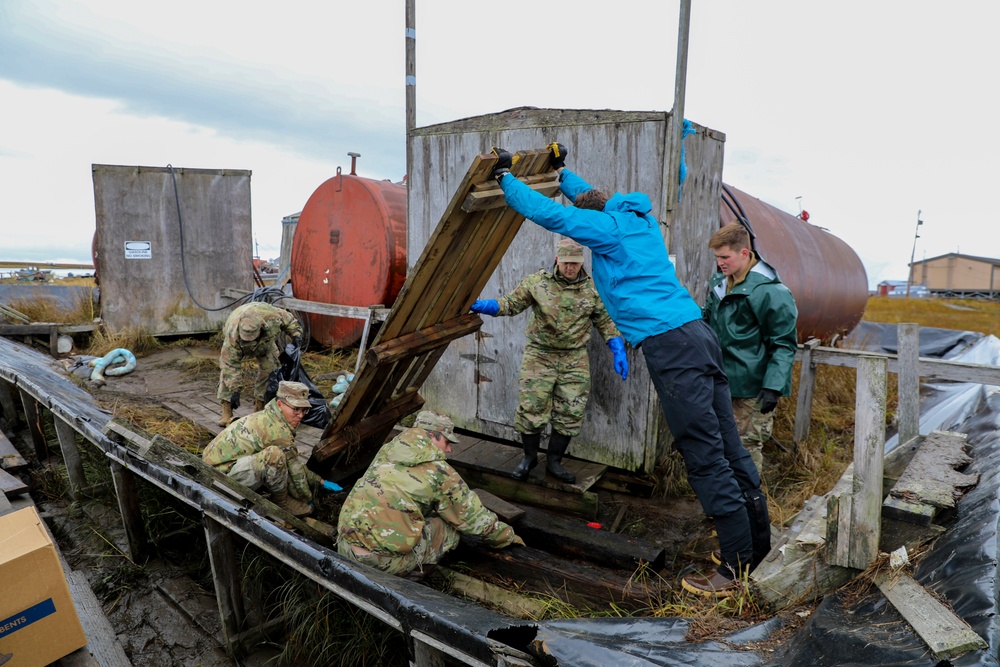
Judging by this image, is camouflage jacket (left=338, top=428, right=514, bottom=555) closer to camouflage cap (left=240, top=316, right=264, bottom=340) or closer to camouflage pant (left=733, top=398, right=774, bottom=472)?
camouflage pant (left=733, top=398, right=774, bottom=472)

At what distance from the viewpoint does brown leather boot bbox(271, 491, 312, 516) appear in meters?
4.18

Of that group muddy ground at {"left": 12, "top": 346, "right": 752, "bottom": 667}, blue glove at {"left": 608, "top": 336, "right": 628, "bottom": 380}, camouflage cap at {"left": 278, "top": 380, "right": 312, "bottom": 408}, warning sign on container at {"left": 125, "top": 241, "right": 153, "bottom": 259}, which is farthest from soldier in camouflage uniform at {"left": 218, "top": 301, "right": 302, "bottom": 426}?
warning sign on container at {"left": 125, "top": 241, "right": 153, "bottom": 259}

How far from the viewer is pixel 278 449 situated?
4.11 meters

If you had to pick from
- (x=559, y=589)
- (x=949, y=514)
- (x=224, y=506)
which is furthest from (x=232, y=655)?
(x=949, y=514)

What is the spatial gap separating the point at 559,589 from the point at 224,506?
1.87 meters

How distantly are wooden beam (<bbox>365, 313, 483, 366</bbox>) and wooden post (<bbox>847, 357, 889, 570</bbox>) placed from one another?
251 centimetres

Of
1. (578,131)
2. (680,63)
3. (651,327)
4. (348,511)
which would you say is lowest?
(348,511)

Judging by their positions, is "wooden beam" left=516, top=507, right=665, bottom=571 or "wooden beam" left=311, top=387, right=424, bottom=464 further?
"wooden beam" left=311, top=387, right=424, bottom=464

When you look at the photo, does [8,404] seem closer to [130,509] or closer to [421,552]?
[130,509]

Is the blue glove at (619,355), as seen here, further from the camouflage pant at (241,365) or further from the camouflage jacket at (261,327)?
the camouflage pant at (241,365)

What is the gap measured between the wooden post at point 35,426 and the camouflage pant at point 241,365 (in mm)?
2000

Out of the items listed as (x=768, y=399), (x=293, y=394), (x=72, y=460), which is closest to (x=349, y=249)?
(x=72, y=460)

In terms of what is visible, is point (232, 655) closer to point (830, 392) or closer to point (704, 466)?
point (704, 466)

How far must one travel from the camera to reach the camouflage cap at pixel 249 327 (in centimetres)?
588
